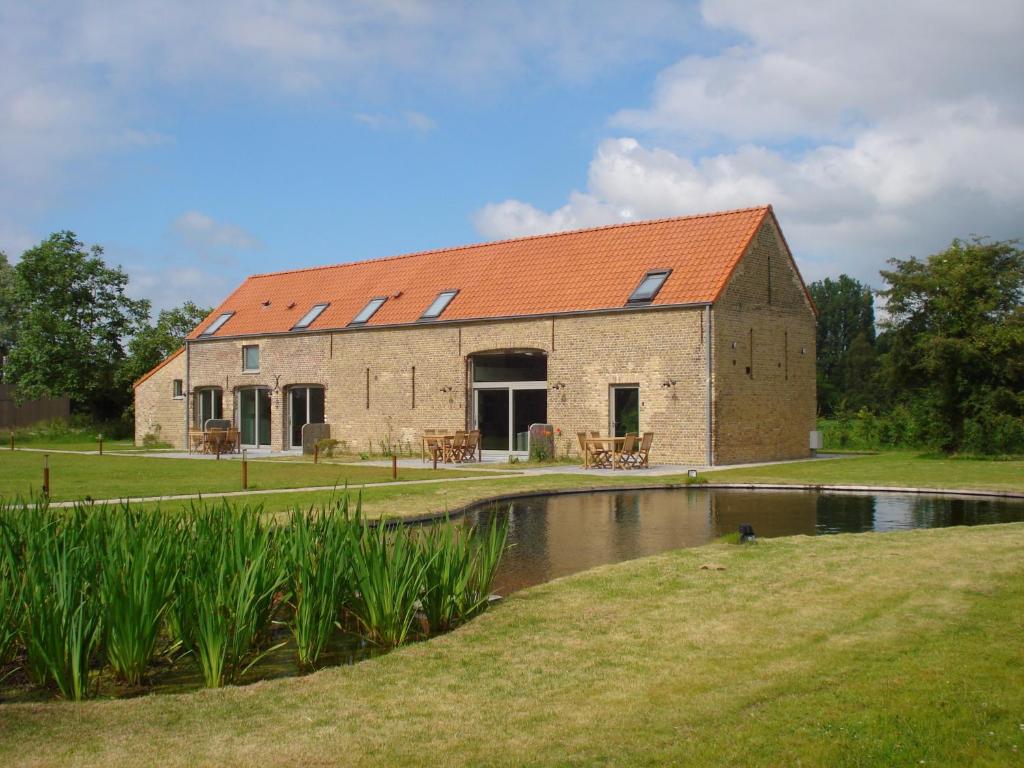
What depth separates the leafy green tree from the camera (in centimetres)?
4159

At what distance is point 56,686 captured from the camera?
554 centimetres

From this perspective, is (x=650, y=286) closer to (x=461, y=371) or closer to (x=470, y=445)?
(x=461, y=371)

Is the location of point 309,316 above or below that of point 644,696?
above

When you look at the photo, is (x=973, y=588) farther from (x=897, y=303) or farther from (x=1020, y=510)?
(x=897, y=303)

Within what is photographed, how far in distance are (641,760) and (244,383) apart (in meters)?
29.3

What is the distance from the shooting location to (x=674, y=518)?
12.8 meters

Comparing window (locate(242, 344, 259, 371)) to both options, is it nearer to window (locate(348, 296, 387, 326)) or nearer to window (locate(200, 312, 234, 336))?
window (locate(200, 312, 234, 336))

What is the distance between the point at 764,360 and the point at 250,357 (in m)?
16.5

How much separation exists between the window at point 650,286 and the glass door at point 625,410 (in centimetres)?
206

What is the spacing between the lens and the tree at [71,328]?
135ft

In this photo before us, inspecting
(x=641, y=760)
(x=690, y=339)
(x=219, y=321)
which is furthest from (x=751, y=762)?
(x=219, y=321)

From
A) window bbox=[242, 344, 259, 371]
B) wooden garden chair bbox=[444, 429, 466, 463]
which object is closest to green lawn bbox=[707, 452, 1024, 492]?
wooden garden chair bbox=[444, 429, 466, 463]

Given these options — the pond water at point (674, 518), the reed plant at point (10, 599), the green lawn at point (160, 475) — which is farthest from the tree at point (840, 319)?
the reed plant at point (10, 599)

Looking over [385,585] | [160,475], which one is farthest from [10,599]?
[160,475]
